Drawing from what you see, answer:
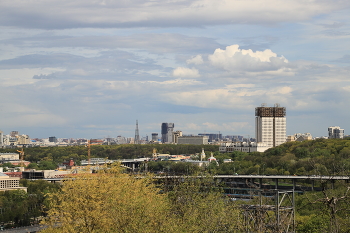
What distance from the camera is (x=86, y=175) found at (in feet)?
172

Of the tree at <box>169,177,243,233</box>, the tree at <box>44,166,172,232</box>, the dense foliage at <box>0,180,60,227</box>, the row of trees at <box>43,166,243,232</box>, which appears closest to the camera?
the tree at <box>44,166,172,232</box>

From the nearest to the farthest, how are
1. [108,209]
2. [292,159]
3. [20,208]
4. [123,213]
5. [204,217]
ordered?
[123,213]
[108,209]
[204,217]
[20,208]
[292,159]

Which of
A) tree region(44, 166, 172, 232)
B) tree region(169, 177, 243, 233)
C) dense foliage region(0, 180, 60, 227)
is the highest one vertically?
tree region(44, 166, 172, 232)

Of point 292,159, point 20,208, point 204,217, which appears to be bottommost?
point 20,208

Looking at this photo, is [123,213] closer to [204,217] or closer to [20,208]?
[204,217]

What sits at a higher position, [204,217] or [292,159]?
[292,159]

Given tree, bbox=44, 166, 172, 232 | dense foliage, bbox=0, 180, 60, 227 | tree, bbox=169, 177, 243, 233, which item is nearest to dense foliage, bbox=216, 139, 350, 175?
dense foliage, bbox=0, 180, 60, 227

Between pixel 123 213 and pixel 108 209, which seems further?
pixel 108 209

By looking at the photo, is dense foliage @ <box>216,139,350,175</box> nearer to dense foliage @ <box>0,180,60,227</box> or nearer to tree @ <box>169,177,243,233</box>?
dense foliage @ <box>0,180,60,227</box>

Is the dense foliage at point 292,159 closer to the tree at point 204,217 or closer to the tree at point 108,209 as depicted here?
the tree at point 204,217

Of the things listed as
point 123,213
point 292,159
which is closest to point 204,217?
point 123,213

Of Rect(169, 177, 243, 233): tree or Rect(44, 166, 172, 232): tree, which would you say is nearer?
Rect(44, 166, 172, 232): tree

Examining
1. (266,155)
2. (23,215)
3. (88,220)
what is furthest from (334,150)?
(88,220)

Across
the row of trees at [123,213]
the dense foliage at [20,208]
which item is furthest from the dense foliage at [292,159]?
the row of trees at [123,213]
